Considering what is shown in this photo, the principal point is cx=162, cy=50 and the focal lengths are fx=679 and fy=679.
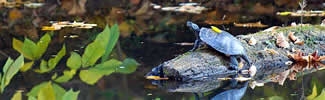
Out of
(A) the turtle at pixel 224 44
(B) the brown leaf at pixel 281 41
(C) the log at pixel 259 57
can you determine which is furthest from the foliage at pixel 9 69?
(B) the brown leaf at pixel 281 41

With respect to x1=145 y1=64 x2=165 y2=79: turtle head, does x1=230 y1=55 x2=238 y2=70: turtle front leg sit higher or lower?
higher

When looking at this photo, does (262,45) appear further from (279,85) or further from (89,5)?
(89,5)

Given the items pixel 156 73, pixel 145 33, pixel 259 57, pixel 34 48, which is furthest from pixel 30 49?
pixel 145 33

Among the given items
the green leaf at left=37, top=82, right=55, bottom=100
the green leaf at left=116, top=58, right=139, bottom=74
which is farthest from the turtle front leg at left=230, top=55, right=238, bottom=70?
the green leaf at left=37, top=82, right=55, bottom=100

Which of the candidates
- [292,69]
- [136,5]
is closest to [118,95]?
[292,69]

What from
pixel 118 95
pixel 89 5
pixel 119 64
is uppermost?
pixel 119 64

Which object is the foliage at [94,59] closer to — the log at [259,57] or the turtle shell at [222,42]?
the log at [259,57]

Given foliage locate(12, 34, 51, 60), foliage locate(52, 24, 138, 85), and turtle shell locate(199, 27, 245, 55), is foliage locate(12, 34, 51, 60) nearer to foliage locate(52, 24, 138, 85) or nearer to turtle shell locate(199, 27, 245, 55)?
foliage locate(52, 24, 138, 85)
